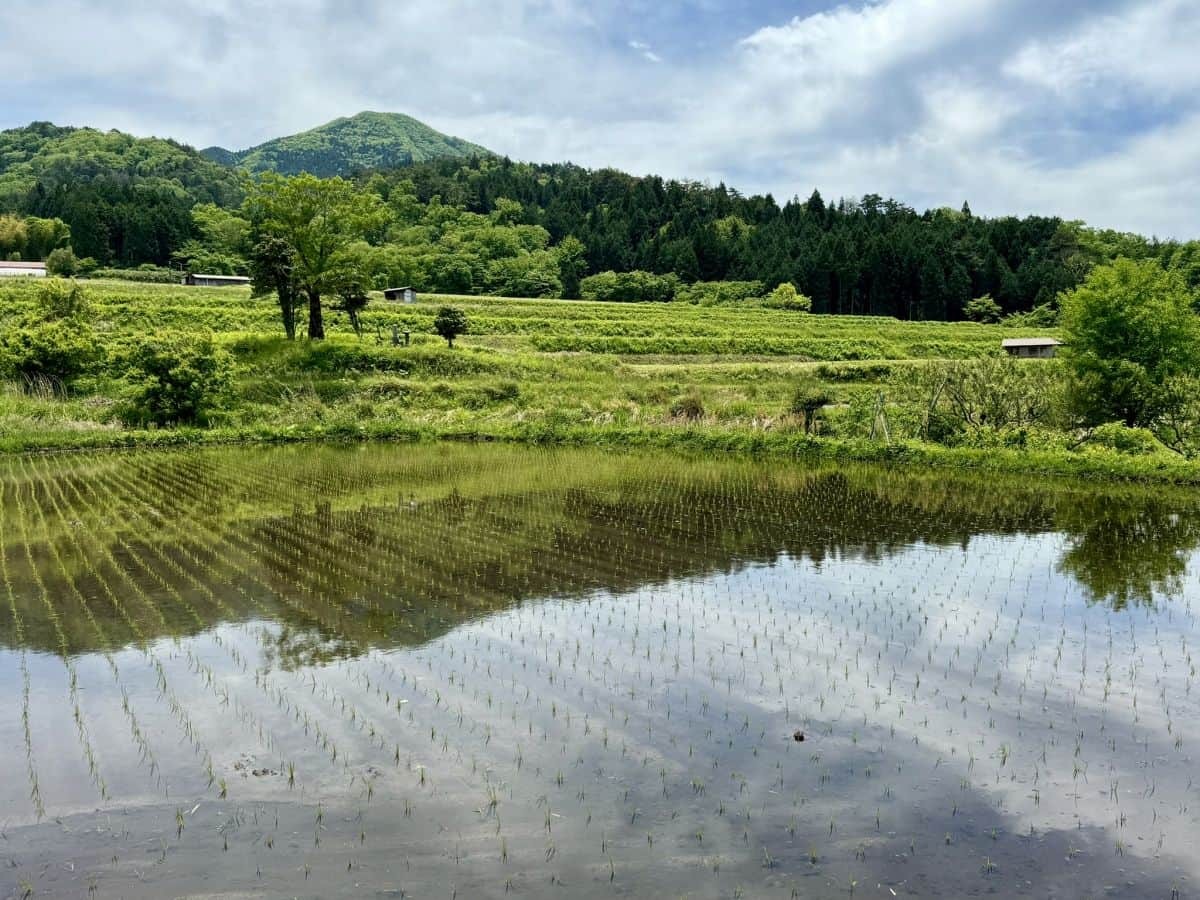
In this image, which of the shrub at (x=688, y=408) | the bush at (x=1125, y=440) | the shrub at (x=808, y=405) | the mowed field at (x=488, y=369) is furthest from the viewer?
the shrub at (x=688, y=408)

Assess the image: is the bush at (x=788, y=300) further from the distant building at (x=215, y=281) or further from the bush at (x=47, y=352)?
the bush at (x=47, y=352)

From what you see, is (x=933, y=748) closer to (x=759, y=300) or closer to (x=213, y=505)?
(x=213, y=505)

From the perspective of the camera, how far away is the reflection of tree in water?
11.7 metres

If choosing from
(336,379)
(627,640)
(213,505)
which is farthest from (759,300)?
(627,640)

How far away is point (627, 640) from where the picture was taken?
373 inches

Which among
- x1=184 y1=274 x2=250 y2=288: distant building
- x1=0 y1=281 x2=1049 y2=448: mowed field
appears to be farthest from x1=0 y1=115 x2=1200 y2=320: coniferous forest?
x1=0 y1=281 x2=1049 y2=448: mowed field

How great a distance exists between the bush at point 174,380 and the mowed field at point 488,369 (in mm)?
779

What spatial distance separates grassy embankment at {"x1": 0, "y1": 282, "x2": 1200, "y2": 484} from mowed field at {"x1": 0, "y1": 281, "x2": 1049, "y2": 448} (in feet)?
0.26

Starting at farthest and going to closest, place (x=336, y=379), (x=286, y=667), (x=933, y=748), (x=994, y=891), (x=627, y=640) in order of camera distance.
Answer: (x=336, y=379)
(x=627, y=640)
(x=286, y=667)
(x=933, y=748)
(x=994, y=891)

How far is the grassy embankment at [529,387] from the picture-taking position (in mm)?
24141

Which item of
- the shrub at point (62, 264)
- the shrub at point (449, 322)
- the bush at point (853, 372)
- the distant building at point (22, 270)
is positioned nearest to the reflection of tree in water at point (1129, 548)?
the bush at point (853, 372)

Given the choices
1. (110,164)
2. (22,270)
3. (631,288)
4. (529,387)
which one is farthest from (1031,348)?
(110,164)

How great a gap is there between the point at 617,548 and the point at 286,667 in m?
6.16

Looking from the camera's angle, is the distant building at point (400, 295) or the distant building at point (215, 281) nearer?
the distant building at point (400, 295)
